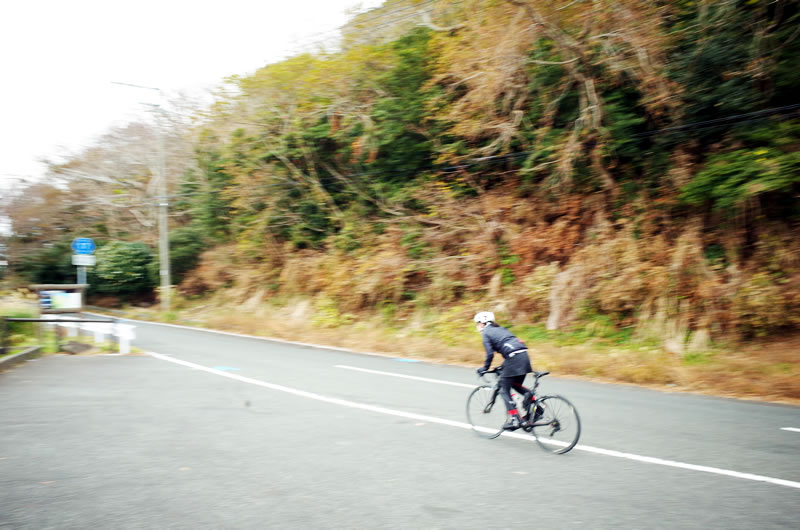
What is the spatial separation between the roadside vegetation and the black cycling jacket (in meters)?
5.51

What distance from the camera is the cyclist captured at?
6531 millimetres

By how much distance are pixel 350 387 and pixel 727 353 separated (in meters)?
8.10

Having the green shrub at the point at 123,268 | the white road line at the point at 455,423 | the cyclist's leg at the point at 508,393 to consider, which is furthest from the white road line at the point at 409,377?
the green shrub at the point at 123,268

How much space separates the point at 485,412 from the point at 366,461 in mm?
1958

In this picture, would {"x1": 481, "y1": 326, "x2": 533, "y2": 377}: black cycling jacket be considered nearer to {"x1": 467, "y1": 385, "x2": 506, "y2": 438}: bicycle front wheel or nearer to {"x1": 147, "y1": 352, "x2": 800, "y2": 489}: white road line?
{"x1": 467, "y1": 385, "x2": 506, "y2": 438}: bicycle front wheel

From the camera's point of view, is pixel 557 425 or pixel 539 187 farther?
pixel 539 187

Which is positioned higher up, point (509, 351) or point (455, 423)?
point (509, 351)

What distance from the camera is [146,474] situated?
5.44 meters

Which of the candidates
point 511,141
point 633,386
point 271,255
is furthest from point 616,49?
point 271,255

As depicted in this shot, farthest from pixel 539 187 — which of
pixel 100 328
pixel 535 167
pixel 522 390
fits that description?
pixel 100 328

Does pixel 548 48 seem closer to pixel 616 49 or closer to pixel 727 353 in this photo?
pixel 616 49

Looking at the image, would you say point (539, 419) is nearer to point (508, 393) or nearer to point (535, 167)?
point (508, 393)

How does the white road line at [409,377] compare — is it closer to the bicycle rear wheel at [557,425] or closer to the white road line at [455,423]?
the white road line at [455,423]

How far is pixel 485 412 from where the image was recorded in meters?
7.17
